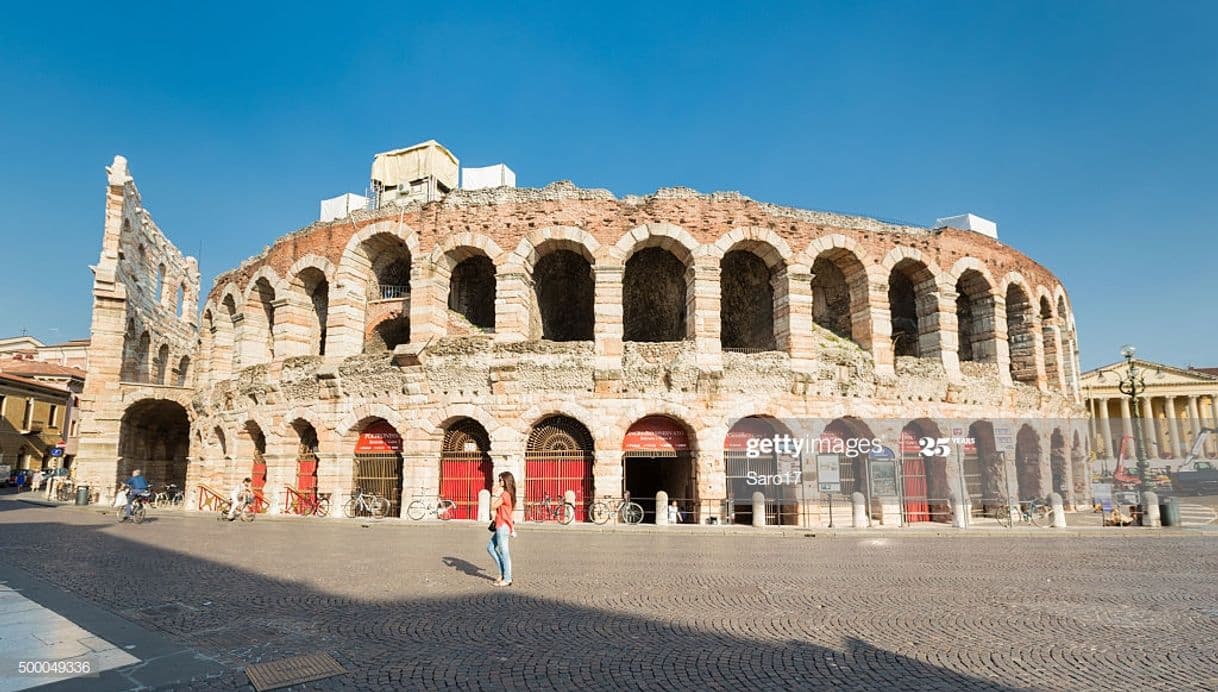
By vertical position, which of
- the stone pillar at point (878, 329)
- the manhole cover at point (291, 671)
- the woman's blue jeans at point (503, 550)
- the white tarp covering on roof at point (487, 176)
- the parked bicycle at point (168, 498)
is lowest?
the parked bicycle at point (168, 498)

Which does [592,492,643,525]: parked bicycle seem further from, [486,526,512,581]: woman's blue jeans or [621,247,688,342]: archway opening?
[486,526,512,581]: woman's blue jeans

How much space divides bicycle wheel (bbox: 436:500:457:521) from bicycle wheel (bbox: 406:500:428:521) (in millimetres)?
364

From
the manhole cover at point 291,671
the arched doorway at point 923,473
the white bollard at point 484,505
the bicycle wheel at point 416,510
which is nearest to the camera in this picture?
the manhole cover at point 291,671

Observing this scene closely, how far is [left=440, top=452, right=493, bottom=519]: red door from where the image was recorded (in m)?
17.8

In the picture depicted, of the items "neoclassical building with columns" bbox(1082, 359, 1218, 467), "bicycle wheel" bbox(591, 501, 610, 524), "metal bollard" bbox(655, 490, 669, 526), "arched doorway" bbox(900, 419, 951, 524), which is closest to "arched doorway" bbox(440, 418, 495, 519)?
"bicycle wheel" bbox(591, 501, 610, 524)

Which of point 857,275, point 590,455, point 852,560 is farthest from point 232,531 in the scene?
point 857,275

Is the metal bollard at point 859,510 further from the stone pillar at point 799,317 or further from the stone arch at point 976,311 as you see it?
the stone arch at point 976,311

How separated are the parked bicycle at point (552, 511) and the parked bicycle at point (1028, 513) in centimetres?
1192

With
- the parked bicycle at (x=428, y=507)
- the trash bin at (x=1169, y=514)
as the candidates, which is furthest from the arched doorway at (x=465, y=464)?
the trash bin at (x=1169, y=514)

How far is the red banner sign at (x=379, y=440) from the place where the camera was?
18.6 metres

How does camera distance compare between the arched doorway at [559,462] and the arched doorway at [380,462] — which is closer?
the arched doorway at [559,462]

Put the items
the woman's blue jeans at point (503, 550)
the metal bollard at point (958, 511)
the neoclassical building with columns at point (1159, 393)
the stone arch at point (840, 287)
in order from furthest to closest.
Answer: the neoclassical building with columns at point (1159, 393), the stone arch at point (840, 287), the metal bollard at point (958, 511), the woman's blue jeans at point (503, 550)

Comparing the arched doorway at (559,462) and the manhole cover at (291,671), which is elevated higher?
the arched doorway at (559,462)

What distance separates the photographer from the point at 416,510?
56.5ft
